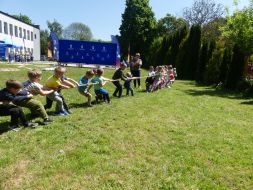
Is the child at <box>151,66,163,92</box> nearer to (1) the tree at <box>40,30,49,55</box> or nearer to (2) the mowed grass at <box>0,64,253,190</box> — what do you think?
(2) the mowed grass at <box>0,64,253,190</box>

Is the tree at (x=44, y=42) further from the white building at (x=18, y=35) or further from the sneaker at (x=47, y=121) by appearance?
the sneaker at (x=47, y=121)

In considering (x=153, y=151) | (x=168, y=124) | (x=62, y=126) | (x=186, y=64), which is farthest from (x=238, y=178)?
(x=186, y=64)

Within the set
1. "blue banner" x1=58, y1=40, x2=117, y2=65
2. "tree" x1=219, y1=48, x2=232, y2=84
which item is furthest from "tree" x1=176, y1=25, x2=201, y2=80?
"blue banner" x1=58, y1=40, x2=117, y2=65

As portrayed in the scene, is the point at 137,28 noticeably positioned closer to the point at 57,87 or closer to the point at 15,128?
the point at 57,87

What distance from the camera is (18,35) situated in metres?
67.2

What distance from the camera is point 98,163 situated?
18.2 feet

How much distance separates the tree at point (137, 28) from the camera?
57250 millimetres

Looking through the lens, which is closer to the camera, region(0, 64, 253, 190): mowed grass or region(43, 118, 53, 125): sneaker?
region(0, 64, 253, 190): mowed grass

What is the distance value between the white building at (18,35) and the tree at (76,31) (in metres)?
42.4

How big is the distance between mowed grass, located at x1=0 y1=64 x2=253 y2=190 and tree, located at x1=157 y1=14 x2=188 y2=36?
180 ft

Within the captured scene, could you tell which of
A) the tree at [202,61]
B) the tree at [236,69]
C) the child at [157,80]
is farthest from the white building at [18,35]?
the child at [157,80]

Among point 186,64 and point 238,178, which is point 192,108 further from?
point 186,64

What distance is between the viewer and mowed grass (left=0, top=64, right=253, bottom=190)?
4992 mm

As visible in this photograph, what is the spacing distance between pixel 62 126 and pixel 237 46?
Answer: 47.6 feet
